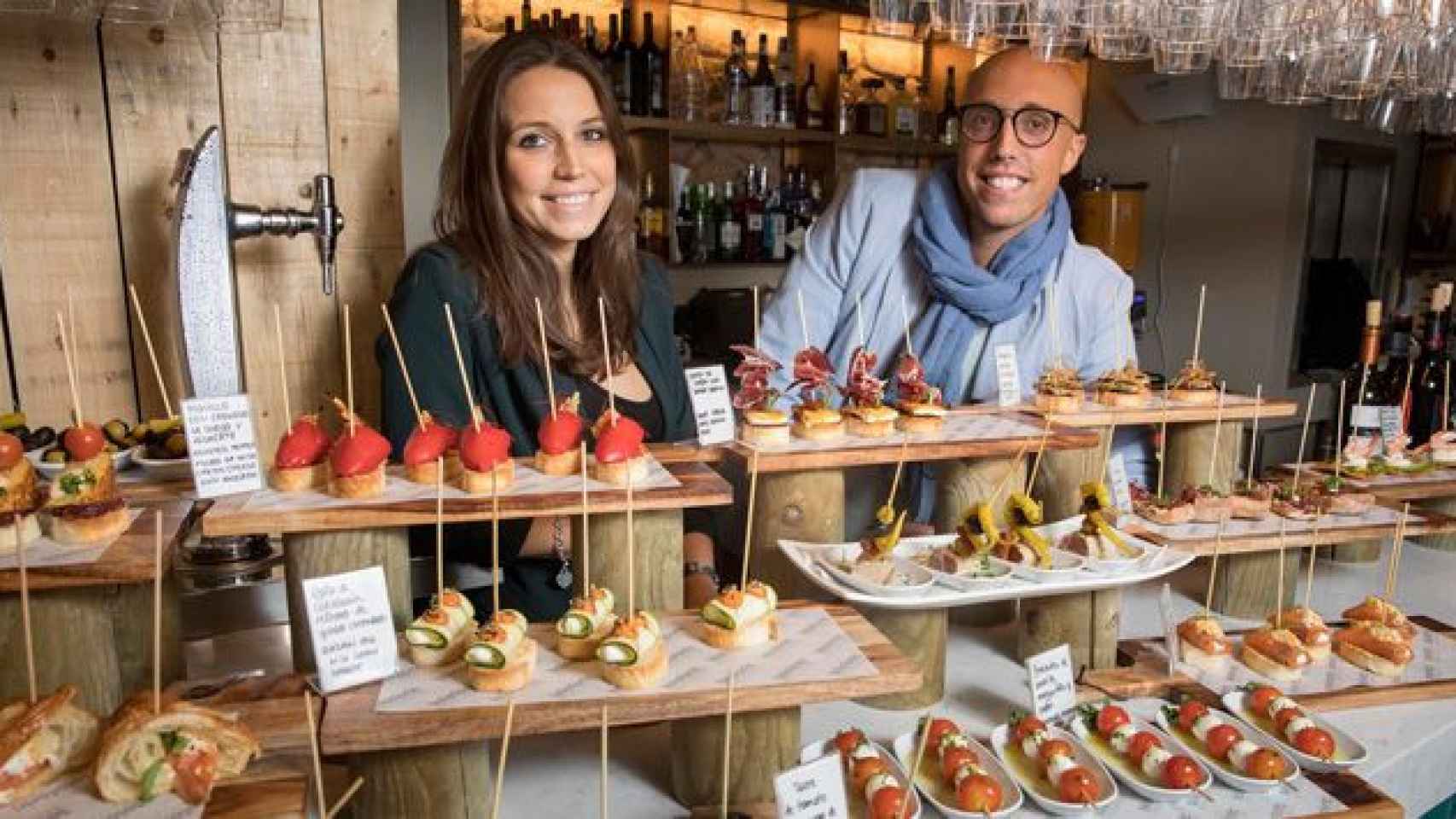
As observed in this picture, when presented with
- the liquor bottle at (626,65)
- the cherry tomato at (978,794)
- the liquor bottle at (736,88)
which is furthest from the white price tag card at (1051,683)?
the liquor bottle at (736,88)

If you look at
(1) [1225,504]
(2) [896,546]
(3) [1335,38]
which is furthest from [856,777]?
(3) [1335,38]

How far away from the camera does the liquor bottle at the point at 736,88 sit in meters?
4.56

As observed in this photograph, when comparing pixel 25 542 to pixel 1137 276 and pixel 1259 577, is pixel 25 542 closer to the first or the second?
pixel 1259 577

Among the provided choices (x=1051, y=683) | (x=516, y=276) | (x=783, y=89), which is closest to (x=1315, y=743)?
(x=1051, y=683)

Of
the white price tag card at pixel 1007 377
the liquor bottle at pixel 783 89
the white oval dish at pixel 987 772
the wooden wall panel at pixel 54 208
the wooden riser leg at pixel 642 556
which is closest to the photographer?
the white oval dish at pixel 987 772

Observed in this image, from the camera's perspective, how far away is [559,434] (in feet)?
5.49

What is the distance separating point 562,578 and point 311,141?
61.4 inches

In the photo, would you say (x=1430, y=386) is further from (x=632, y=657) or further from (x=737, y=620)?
(x=632, y=657)

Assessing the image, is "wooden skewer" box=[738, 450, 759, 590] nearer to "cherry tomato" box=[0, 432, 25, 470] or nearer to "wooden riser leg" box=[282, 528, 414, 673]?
"wooden riser leg" box=[282, 528, 414, 673]

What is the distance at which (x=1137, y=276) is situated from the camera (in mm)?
5945

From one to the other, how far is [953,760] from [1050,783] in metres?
0.15

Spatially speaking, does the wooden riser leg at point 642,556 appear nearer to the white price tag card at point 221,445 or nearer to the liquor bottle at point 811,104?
the white price tag card at point 221,445

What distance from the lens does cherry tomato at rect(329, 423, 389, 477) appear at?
1507 millimetres

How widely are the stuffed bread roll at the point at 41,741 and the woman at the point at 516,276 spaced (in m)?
0.82
